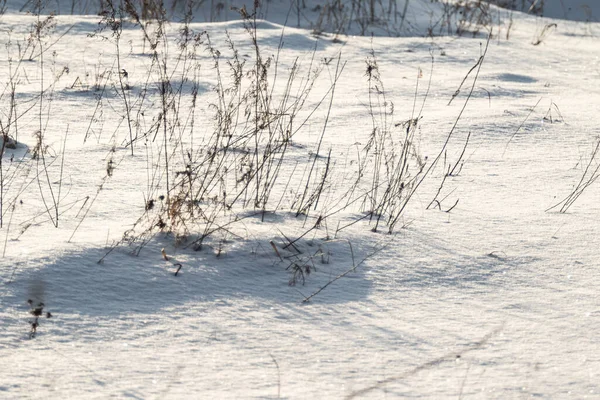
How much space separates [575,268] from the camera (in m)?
2.49

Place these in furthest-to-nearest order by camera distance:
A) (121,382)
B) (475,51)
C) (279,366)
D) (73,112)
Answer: (475,51) → (73,112) → (279,366) → (121,382)

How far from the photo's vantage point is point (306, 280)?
2283 mm

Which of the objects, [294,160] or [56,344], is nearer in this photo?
[56,344]

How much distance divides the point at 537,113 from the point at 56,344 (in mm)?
3406

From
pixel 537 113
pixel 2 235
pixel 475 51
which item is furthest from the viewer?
pixel 475 51

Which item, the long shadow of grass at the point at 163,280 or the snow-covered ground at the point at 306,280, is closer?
the snow-covered ground at the point at 306,280

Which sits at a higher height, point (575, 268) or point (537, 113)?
point (537, 113)

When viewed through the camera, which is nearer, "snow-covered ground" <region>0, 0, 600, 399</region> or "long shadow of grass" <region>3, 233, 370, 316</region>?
"snow-covered ground" <region>0, 0, 600, 399</region>

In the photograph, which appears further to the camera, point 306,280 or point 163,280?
point 306,280

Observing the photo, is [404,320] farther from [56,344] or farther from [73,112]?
[73,112]

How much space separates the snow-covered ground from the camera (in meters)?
1.78

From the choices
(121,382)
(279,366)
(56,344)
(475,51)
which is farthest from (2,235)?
(475,51)

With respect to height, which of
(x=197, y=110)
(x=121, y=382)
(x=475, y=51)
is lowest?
(x=121, y=382)

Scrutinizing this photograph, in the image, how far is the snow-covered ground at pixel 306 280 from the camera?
1.78 meters
